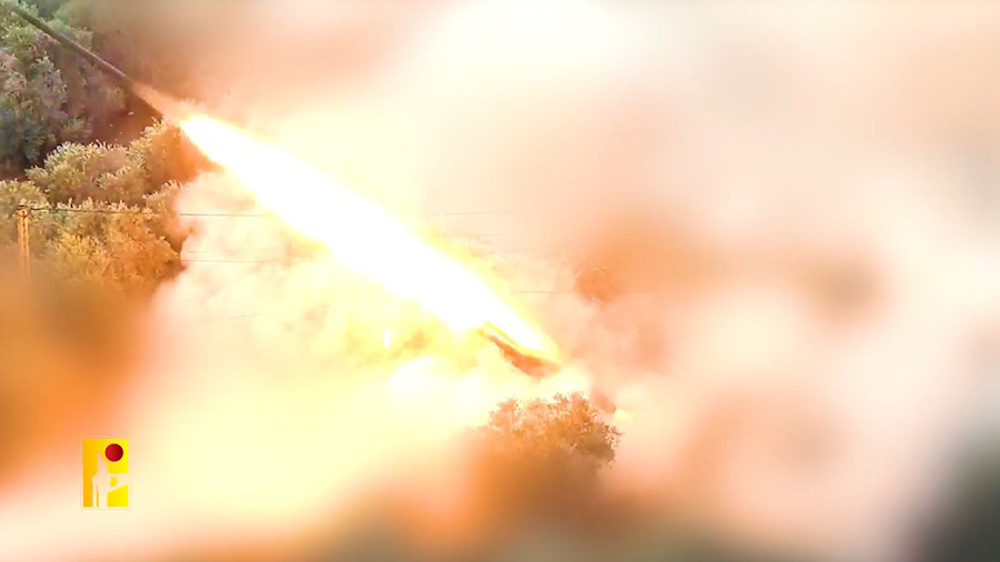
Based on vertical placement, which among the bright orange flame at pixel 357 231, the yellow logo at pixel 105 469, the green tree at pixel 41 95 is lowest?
the yellow logo at pixel 105 469

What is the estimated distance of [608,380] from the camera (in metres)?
2.61

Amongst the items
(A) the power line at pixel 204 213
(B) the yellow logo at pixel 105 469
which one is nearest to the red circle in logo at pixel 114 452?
(B) the yellow logo at pixel 105 469

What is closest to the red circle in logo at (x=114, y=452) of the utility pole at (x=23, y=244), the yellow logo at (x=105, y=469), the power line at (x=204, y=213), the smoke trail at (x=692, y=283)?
the yellow logo at (x=105, y=469)

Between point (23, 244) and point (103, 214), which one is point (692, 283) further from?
point (23, 244)

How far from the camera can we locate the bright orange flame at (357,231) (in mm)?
2652

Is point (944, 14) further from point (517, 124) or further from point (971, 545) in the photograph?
point (971, 545)

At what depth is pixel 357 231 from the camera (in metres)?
2.72

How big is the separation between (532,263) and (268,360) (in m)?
0.91

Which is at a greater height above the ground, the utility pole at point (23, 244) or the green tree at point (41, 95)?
the green tree at point (41, 95)

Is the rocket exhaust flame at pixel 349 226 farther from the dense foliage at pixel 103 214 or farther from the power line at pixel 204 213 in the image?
the dense foliage at pixel 103 214

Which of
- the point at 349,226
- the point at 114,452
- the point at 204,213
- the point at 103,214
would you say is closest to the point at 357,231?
the point at 349,226

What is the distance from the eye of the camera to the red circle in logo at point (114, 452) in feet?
8.72

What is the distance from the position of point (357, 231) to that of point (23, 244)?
1072mm

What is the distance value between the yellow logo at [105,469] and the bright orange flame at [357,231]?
932 millimetres
